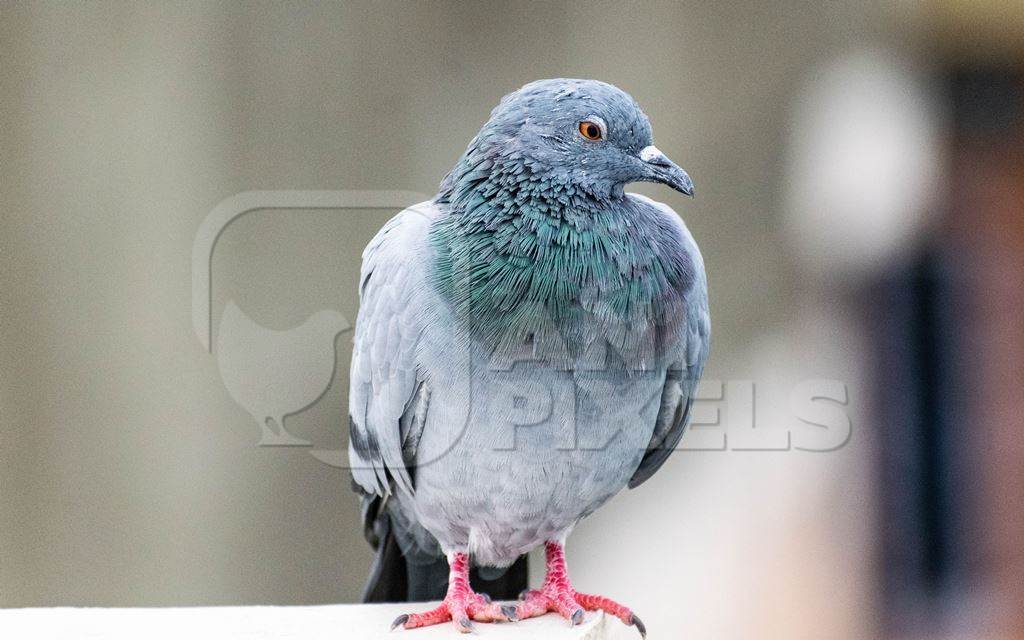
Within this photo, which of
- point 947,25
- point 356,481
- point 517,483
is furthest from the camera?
point 947,25

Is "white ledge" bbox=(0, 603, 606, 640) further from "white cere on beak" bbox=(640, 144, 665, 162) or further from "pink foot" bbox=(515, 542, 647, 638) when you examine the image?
"white cere on beak" bbox=(640, 144, 665, 162)

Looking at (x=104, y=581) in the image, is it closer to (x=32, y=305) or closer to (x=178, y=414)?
(x=178, y=414)

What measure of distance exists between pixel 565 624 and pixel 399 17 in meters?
1.51

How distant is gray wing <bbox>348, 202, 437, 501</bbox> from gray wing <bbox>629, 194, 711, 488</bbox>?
11.2 inches

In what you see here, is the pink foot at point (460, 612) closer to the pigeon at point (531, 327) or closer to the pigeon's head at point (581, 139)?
the pigeon at point (531, 327)

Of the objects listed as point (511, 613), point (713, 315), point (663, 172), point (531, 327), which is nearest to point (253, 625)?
point (511, 613)

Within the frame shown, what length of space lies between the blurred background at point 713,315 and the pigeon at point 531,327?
1.00 metres

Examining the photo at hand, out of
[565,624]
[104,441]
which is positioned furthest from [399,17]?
[565,624]

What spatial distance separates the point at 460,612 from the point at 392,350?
1.04 feet

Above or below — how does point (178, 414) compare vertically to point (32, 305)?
below

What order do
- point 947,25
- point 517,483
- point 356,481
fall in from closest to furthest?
point 517,483
point 356,481
point 947,25

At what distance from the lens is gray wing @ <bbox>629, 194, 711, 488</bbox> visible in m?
1.14

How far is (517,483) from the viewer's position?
111cm
